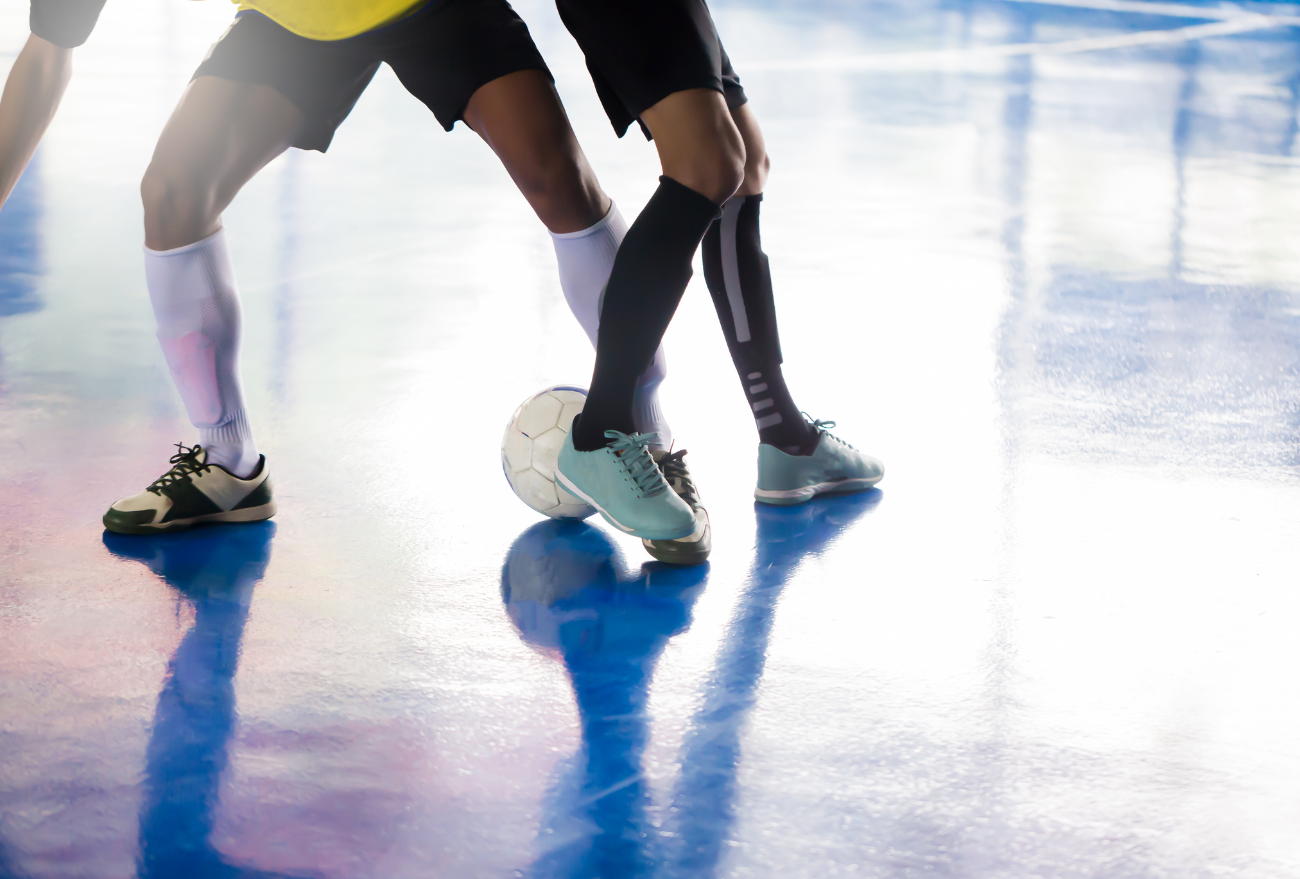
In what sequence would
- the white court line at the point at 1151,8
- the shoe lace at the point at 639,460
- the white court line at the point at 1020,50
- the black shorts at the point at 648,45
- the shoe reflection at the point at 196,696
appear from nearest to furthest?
1. the shoe reflection at the point at 196,696
2. the black shorts at the point at 648,45
3. the shoe lace at the point at 639,460
4. the white court line at the point at 1020,50
5. the white court line at the point at 1151,8

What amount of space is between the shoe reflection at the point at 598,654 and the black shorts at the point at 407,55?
2.49ft

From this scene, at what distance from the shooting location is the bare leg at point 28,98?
208cm

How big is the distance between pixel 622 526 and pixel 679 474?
6.7 inches

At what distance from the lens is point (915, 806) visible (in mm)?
1394

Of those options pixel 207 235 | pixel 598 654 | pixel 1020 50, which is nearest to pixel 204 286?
pixel 207 235

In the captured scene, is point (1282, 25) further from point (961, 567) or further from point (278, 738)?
point (278, 738)

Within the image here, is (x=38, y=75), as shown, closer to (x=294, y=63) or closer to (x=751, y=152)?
(x=294, y=63)

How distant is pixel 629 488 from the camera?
6.81 feet

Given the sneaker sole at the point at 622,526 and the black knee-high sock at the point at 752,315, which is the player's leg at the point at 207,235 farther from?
the black knee-high sock at the point at 752,315

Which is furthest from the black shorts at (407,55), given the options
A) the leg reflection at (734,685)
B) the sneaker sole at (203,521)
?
the leg reflection at (734,685)

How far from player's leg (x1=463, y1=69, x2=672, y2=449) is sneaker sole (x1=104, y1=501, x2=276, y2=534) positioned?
2.15 feet

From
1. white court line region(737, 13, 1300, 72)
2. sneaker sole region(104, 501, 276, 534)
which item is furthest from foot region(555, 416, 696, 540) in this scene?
white court line region(737, 13, 1300, 72)

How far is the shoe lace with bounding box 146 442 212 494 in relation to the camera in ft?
7.02

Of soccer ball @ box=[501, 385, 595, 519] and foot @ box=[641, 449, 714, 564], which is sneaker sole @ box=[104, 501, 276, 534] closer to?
soccer ball @ box=[501, 385, 595, 519]
